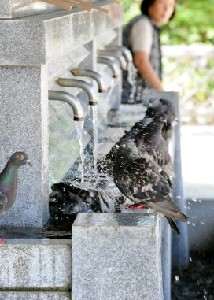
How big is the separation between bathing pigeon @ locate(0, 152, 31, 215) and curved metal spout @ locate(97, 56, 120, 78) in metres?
4.24

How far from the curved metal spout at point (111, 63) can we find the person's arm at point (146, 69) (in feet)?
2.51

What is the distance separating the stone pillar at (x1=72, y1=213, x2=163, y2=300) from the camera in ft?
17.0

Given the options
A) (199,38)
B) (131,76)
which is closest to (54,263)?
(131,76)

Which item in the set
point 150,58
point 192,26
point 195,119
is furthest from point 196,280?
point 192,26

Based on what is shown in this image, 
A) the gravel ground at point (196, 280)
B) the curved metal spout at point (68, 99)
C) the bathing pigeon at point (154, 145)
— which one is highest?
the curved metal spout at point (68, 99)

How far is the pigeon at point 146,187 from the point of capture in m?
5.92

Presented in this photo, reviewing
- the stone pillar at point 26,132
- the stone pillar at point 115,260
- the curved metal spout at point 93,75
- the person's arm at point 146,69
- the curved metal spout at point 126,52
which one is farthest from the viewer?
the curved metal spout at point 126,52

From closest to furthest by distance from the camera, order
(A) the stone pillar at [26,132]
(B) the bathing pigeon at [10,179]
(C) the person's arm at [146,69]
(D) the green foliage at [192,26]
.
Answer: (B) the bathing pigeon at [10,179] < (A) the stone pillar at [26,132] < (C) the person's arm at [146,69] < (D) the green foliage at [192,26]

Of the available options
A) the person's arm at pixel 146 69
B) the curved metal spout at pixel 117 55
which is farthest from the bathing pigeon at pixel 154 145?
the person's arm at pixel 146 69

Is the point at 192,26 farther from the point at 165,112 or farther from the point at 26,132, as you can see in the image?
the point at 26,132

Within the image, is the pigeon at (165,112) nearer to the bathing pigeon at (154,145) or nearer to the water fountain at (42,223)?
the bathing pigeon at (154,145)

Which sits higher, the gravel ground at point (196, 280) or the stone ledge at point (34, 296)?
the stone ledge at point (34, 296)

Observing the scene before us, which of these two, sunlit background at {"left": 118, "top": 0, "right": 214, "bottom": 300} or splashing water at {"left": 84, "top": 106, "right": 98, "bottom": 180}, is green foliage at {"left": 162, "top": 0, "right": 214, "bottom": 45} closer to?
sunlit background at {"left": 118, "top": 0, "right": 214, "bottom": 300}

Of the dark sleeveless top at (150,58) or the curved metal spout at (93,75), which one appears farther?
the dark sleeveless top at (150,58)
